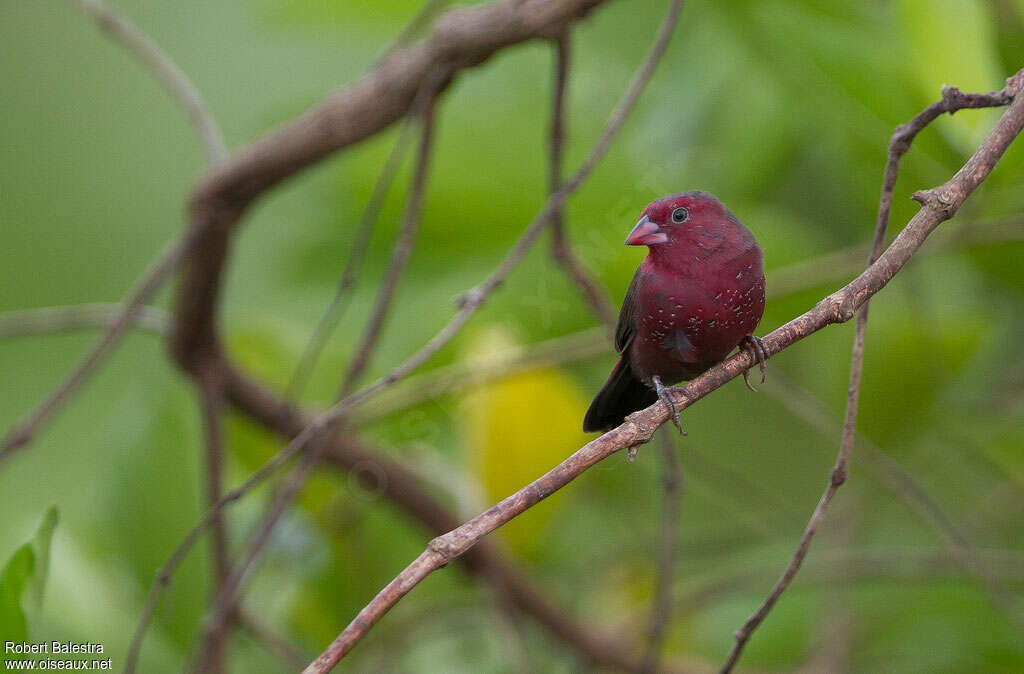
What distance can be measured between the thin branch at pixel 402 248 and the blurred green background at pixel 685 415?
283 millimetres

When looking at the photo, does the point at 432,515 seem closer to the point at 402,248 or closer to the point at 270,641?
the point at 270,641

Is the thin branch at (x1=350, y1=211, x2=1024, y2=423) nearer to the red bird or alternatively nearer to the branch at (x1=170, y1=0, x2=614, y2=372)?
the branch at (x1=170, y1=0, x2=614, y2=372)

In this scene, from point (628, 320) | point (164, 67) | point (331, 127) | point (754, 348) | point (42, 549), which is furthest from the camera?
point (164, 67)

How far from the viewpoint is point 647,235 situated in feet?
4.66

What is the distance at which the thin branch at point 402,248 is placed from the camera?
6.23ft

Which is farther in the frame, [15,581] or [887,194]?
[15,581]

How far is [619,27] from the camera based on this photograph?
Answer: 10.2 ft

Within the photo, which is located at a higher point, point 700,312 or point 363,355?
point 700,312

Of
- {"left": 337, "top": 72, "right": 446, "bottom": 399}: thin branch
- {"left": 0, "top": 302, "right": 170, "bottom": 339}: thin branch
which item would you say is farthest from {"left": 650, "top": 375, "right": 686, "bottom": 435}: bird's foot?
{"left": 0, "top": 302, "right": 170, "bottom": 339}: thin branch

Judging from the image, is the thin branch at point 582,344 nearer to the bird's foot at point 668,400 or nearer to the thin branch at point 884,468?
the thin branch at point 884,468

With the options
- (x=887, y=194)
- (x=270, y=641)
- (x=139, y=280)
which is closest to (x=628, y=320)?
(x=887, y=194)

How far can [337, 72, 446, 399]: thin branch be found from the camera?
190 cm

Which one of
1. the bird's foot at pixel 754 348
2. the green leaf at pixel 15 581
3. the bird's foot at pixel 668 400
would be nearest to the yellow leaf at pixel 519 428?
the bird's foot at pixel 668 400

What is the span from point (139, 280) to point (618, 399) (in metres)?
1.26
